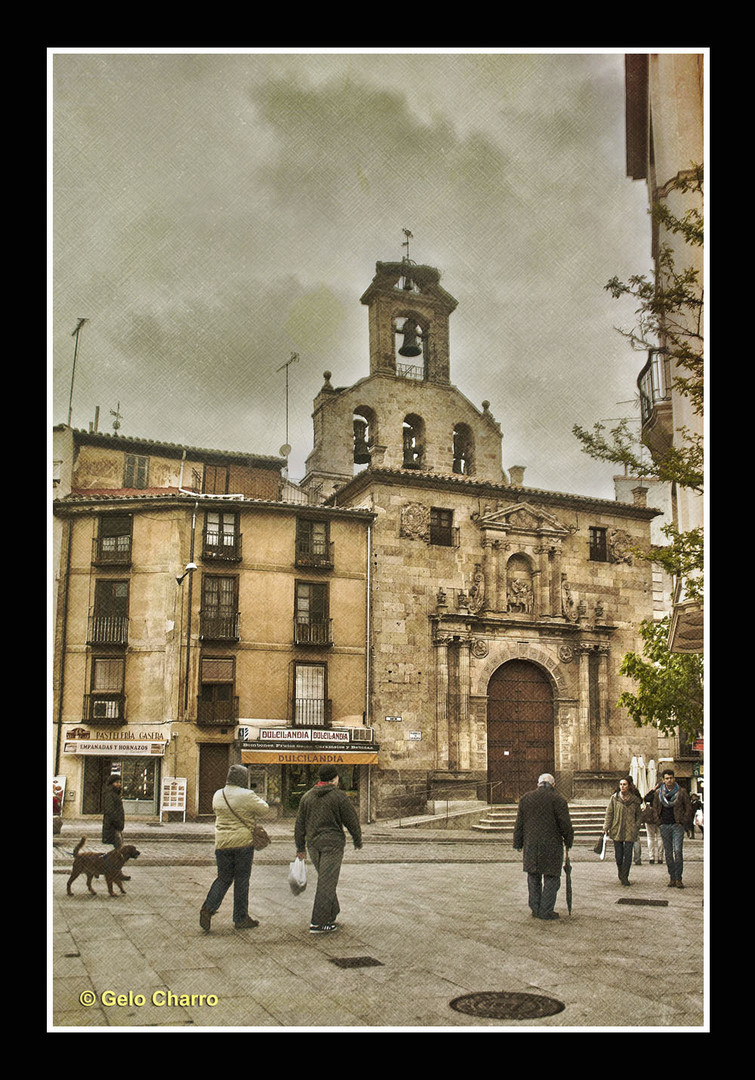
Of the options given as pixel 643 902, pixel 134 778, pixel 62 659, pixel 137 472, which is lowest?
pixel 643 902

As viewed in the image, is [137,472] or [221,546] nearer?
[137,472]

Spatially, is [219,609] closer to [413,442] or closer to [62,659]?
[62,659]

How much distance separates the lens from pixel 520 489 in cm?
1141

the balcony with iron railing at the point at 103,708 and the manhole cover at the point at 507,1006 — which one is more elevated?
the balcony with iron railing at the point at 103,708

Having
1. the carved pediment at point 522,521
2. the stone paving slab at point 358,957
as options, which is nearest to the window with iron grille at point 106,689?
the stone paving slab at point 358,957

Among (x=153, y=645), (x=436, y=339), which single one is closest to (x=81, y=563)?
(x=153, y=645)

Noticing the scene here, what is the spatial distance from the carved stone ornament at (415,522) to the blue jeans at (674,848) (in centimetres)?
446

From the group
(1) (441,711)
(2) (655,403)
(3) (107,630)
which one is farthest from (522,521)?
(3) (107,630)

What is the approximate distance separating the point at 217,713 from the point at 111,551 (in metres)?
2.12

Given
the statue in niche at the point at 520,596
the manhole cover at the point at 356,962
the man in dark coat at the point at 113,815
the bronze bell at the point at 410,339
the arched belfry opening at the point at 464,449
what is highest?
the bronze bell at the point at 410,339

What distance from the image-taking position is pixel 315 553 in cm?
1138

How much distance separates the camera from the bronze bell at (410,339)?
967 cm

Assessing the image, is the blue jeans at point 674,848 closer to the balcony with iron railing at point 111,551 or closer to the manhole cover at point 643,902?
the manhole cover at point 643,902
